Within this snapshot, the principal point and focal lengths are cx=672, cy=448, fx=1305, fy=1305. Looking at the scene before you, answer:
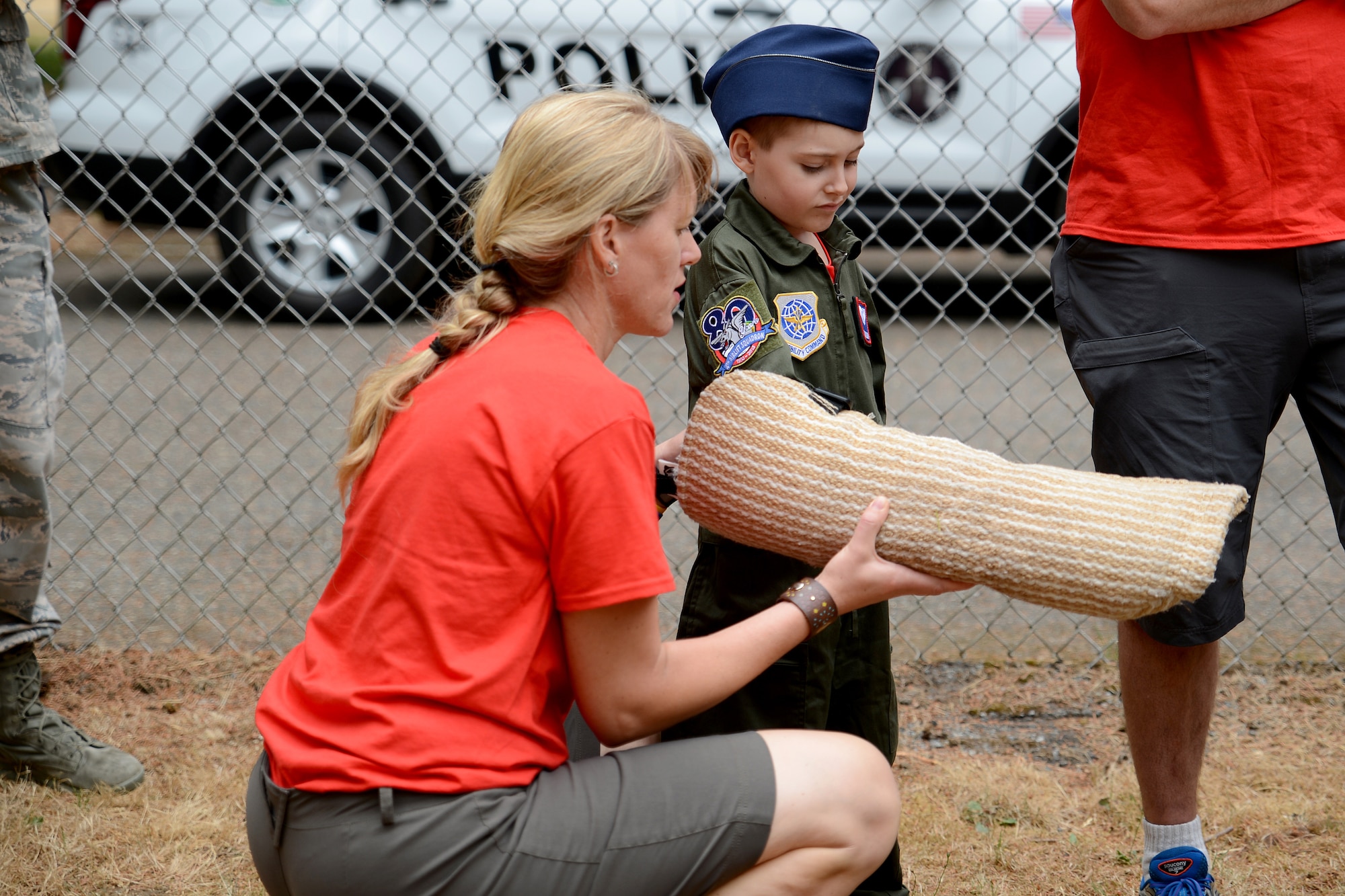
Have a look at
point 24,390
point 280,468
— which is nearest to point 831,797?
→ point 24,390

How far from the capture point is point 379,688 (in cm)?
145

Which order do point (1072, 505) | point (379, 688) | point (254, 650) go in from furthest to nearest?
point (254, 650)
point (1072, 505)
point (379, 688)

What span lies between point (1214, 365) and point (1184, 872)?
33.4 inches

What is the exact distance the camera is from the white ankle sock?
7.15 ft

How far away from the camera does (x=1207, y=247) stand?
Result: 197 centimetres

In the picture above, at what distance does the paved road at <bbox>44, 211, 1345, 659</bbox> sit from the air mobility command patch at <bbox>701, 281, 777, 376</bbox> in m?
0.51

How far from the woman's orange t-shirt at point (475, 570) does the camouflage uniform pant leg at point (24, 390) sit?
121cm

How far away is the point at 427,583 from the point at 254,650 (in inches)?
76.8

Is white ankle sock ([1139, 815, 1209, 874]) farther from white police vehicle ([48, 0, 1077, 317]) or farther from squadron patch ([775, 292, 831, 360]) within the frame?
white police vehicle ([48, 0, 1077, 317])

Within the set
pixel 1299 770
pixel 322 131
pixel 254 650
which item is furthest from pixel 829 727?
pixel 322 131

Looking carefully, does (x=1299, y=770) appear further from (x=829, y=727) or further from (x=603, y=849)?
(x=603, y=849)

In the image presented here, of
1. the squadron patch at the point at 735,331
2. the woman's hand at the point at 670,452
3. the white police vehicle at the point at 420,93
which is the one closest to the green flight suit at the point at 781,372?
the squadron patch at the point at 735,331

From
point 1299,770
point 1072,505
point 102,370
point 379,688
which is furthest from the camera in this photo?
point 102,370

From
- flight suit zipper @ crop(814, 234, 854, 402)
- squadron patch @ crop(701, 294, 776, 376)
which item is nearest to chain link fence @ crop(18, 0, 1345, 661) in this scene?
flight suit zipper @ crop(814, 234, 854, 402)
